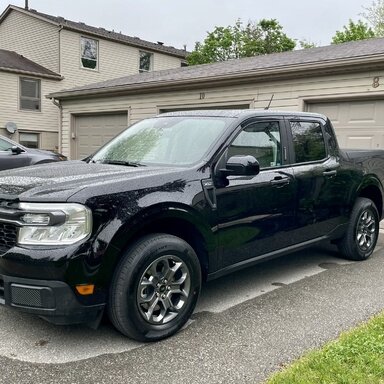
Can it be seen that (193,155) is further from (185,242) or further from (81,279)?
(81,279)

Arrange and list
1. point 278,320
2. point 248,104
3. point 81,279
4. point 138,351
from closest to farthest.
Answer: point 81,279 < point 138,351 < point 278,320 < point 248,104

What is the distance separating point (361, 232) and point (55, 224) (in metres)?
3.91

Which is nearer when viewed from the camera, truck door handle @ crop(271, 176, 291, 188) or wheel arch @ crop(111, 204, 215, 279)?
wheel arch @ crop(111, 204, 215, 279)

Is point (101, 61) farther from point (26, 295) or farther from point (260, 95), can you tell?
point (26, 295)

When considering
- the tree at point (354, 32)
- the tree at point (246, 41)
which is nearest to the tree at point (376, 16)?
the tree at point (354, 32)

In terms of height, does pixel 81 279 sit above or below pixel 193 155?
below

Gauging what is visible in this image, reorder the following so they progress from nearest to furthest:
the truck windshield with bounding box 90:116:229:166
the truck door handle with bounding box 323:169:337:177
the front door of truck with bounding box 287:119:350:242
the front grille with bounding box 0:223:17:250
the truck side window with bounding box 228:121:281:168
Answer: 1. the front grille with bounding box 0:223:17:250
2. the truck windshield with bounding box 90:116:229:166
3. the truck side window with bounding box 228:121:281:168
4. the front door of truck with bounding box 287:119:350:242
5. the truck door handle with bounding box 323:169:337:177

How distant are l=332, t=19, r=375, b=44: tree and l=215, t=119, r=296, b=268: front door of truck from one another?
100 feet

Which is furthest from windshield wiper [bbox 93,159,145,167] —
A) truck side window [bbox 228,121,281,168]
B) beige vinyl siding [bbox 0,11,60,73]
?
beige vinyl siding [bbox 0,11,60,73]

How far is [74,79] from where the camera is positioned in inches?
872

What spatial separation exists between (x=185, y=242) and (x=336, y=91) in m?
7.01

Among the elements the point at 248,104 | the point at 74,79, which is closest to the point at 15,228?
the point at 248,104

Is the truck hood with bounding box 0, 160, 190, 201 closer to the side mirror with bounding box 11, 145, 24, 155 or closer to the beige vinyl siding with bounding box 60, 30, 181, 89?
the side mirror with bounding box 11, 145, 24, 155

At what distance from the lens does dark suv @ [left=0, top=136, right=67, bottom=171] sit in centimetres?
900
